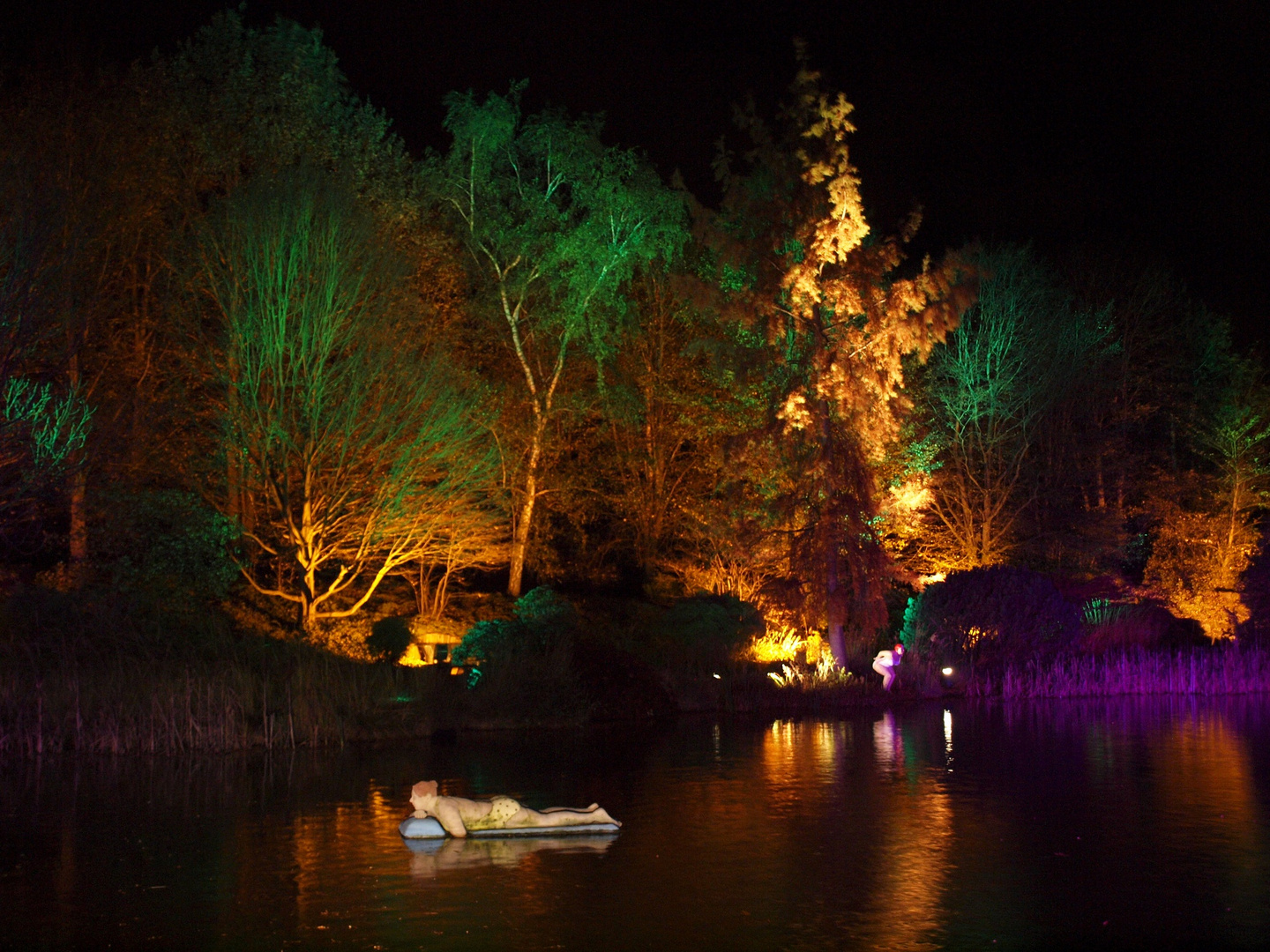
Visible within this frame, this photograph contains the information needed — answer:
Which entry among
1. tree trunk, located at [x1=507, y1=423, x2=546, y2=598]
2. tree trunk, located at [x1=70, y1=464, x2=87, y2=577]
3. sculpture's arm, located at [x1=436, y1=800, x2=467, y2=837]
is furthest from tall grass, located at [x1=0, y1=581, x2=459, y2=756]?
tree trunk, located at [x1=507, y1=423, x2=546, y2=598]

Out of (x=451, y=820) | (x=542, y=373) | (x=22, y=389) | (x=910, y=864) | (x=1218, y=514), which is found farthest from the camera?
(x=1218, y=514)

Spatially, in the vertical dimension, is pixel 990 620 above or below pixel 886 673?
above

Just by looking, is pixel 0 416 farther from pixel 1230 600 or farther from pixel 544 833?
pixel 1230 600

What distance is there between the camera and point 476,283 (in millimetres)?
38406

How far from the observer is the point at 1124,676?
27.0 meters

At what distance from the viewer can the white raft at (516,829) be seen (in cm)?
1205

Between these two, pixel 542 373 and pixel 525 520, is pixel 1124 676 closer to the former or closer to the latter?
pixel 525 520

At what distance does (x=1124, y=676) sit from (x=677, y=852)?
60.6ft

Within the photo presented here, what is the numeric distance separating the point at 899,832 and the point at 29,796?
30.6 ft

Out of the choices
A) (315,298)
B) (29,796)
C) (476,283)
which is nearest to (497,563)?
(476,283)

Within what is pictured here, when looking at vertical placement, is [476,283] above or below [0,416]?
above

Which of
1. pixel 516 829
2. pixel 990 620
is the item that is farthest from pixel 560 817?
pixel 990 620

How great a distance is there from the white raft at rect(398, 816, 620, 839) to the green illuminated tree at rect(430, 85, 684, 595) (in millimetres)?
24664

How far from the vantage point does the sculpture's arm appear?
1222 centimetres
